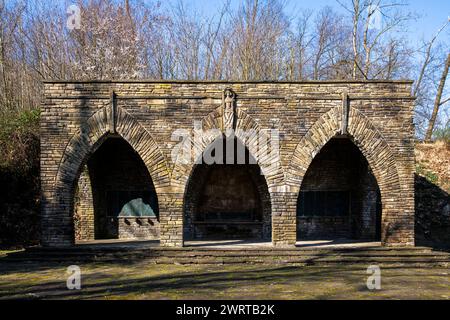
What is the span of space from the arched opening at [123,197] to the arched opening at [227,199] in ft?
4.34

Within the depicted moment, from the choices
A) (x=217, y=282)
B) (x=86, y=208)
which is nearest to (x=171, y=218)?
(x=217, y=282)

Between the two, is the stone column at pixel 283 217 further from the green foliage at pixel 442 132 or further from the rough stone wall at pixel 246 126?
the green foliage at pixel 442 132

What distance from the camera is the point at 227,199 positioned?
49.3 ft

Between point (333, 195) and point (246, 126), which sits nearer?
point (246, 126)

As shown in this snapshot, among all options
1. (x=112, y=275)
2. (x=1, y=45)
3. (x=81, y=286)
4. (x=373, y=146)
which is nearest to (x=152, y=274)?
(x=112, y=275)

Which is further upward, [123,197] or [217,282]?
[123,197]

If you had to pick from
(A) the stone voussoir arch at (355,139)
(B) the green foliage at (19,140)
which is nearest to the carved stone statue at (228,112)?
(A) the stone voussoir arch at (355,139)

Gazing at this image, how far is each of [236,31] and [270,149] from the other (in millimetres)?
15162

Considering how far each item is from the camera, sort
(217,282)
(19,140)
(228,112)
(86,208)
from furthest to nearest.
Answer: (19,140), (86,208), (228,112), (217,282)

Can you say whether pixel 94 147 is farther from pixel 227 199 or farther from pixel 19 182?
pixel 19 182

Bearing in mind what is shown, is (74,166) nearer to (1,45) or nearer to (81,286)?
(81,286)

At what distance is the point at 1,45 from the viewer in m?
20.8

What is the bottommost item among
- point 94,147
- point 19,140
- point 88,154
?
point 88,154

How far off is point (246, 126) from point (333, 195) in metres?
4.76
